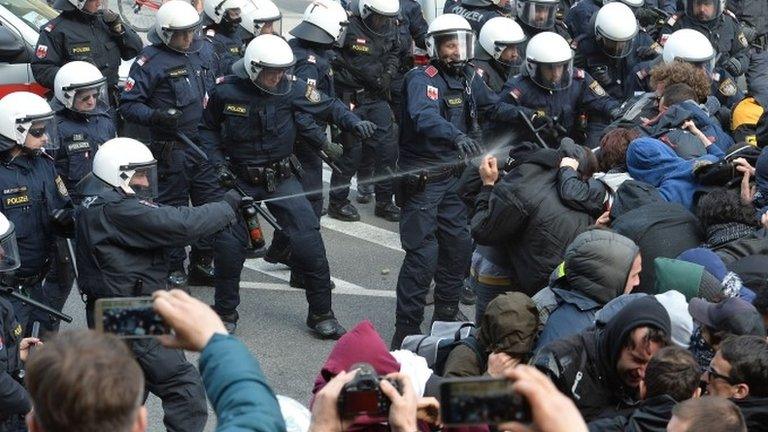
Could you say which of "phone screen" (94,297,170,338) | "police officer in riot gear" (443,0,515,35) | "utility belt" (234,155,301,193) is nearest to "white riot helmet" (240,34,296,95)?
"utility belt" (234,155,301,193)

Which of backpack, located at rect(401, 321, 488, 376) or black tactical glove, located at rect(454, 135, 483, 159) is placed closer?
backpack, located at rect(401, 321, 488, 376)

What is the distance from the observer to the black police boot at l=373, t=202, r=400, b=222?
1098 cm

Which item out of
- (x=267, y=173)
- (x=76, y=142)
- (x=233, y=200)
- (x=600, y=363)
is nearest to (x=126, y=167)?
(x=233, y=200)

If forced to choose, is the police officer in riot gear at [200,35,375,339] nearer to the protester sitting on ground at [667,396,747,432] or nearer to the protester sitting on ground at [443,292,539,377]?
the protester sitting on ground at [443,292,539,377]

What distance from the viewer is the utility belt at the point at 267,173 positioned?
8625 millimetres

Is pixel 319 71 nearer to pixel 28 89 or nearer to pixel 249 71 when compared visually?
pixel 249 71

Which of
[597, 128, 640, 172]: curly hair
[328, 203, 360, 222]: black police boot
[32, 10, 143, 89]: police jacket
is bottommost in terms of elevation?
[328, 203, 360, 222]: black police boot

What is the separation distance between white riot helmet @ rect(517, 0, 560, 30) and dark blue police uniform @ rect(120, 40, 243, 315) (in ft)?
9.81

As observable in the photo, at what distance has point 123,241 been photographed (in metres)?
6.63

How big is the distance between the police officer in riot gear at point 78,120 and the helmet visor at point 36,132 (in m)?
0.61

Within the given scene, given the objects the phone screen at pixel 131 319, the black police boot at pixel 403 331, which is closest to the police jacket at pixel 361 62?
the black police boot at pixel 403 331

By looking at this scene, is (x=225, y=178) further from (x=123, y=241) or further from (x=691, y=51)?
(x=691, y=51)

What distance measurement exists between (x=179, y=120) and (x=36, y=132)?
200 centimetres

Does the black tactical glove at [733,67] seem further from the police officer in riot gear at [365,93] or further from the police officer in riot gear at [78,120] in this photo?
the police officer in riot gear at [78,120]
